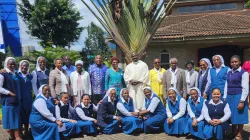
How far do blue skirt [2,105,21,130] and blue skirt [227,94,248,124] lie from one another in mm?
3854

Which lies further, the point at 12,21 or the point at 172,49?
the point at 12,21

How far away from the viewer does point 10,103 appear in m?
4.98

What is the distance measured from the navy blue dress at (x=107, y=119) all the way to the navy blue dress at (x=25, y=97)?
142cm

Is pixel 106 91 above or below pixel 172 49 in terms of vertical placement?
below

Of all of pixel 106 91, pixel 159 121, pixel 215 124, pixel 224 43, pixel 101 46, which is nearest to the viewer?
pixel 215 124

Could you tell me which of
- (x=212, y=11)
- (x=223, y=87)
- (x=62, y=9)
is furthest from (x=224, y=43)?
(x=62, y=9)

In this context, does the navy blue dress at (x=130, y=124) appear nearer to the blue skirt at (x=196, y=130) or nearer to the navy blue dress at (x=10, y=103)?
the blue skirt at (x=196, y=130)

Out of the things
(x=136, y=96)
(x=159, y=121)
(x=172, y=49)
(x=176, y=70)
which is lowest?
(x=159, y=121)

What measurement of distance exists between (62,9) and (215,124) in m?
18.3

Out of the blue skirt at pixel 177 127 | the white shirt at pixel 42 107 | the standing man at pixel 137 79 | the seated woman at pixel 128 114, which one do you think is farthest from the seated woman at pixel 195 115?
the white shirt at pixel 42 107

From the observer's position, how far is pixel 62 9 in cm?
2119

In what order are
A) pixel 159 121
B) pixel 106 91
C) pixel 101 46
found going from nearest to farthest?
pixel 159 121, pixel 106 91, pixel 101 46

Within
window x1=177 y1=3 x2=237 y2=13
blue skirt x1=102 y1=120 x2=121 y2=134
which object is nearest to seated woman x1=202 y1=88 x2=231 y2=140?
blue skirt x1=102 y1=120 x2=121 y2=134

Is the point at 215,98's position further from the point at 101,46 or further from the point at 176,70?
the point at 101,46
